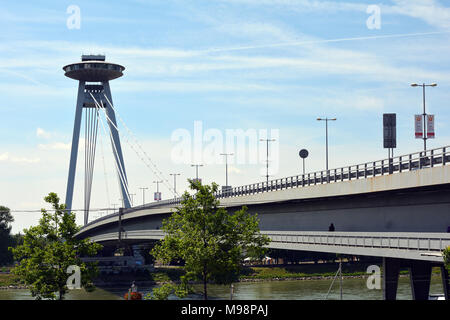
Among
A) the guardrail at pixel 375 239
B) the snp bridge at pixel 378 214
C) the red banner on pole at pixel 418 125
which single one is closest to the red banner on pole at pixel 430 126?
the red banner on pole at pixel 418 125

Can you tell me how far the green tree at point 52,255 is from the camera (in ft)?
147

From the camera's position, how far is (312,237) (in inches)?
1870

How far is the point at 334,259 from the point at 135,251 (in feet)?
159

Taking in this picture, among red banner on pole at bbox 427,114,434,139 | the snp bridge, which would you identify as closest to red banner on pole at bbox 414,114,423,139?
red banner on pole at bbox 427,114,434,139

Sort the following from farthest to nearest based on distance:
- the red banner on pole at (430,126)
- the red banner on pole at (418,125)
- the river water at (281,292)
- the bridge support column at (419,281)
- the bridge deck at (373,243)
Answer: the river water at (281,292) < the red banner on pole at (430,126) < the red banner on pole at (418,125) < the bridge support column at (419,281) < the bridge deck at (373,243)

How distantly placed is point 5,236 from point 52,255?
118058 millimetres

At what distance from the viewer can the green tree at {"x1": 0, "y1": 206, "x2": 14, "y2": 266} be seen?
152m

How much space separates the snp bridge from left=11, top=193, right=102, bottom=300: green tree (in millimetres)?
15202

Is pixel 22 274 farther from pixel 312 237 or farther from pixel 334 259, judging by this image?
pixel 334 259

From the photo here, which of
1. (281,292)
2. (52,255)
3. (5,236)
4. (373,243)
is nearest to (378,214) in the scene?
(373,243)

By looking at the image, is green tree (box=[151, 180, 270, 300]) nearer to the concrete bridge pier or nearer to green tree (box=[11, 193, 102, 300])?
green tree (box=[11, 193, 102, 300])

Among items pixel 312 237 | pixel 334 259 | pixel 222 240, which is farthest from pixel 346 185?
pixel 334 259

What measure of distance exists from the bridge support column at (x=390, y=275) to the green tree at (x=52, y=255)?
19732mm

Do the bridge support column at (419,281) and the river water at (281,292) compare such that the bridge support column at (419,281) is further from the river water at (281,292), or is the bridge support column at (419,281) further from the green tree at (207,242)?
the river water at (281,292)
